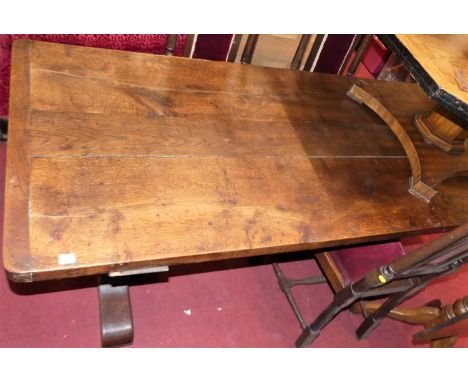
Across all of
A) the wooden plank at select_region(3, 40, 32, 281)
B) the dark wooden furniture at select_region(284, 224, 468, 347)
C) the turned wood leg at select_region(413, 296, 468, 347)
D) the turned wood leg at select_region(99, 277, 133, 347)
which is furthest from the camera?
the turned wood leg at select_region(413, 296, 468, 347)

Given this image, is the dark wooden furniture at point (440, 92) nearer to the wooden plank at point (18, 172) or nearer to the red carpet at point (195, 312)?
the red carpet at point (195, 312)

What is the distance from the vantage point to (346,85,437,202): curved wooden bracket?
140 cm

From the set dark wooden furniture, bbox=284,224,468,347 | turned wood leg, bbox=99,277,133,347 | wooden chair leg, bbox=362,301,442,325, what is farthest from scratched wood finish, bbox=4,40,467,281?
wooden chair leg, bbox=362,301,442,325

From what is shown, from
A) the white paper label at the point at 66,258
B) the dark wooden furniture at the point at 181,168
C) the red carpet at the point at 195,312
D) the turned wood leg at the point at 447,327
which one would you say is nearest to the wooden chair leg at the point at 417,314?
the turned wood leg at the point at 447,327

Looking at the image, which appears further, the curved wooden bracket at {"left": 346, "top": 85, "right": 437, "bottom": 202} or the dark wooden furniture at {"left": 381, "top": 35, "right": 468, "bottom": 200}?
the curved wooden bracket at {"left": 346, "top": 85, "right": 437, "bottom": 202}

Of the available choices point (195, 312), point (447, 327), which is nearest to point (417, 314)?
point (447, 327)

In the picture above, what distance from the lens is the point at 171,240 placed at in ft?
3.23

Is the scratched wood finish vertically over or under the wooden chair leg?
over

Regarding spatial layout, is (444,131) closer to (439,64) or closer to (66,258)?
(439,64)

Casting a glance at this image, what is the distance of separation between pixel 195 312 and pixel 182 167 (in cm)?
85

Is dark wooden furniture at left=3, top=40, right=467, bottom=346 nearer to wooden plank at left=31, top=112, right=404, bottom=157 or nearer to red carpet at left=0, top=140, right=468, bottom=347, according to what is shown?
wooden plank at left=31, top=112, right=404, bottom=157

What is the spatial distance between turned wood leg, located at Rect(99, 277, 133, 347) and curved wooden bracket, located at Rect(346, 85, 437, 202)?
3.55ft

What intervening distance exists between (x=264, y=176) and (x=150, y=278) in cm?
78

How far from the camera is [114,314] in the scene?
135cm
